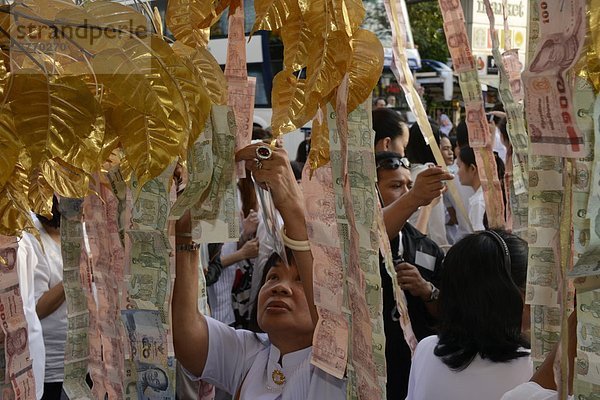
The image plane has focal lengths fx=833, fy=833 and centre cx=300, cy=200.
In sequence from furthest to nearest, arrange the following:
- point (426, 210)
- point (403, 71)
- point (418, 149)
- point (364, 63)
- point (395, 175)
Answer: point (418, 149)
point (426, 210)
point (395, 175)
point (403, 71)
point (364, 63)

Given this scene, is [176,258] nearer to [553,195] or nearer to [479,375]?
[479,375]

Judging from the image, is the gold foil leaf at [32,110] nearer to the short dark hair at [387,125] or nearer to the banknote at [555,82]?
the banknote at [555,82]

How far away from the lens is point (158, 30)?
5.12 feet

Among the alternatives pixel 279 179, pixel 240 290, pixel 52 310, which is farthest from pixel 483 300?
pixel 240 290

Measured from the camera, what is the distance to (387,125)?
10.4 ft

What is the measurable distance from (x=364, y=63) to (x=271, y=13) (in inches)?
6.7

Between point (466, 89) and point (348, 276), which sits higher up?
point (466, 89)

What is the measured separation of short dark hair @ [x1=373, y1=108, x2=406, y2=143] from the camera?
3137 millimetres

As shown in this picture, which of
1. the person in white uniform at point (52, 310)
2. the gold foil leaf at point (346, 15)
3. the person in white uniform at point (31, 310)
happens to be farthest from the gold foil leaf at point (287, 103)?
the person in white uniform at point (52, 310)

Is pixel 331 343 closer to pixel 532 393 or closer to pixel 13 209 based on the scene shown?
pixel 532 393

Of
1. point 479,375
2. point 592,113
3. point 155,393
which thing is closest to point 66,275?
point 155,393

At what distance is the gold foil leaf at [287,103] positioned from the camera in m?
1.36

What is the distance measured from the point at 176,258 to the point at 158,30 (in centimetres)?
50

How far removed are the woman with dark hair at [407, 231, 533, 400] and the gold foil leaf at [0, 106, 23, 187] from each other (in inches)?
37.0
